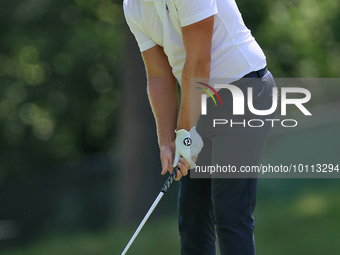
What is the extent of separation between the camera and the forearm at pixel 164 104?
247 cm

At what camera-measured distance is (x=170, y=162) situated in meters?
2.39

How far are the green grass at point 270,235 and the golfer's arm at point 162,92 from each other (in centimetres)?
155

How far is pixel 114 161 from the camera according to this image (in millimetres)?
6199

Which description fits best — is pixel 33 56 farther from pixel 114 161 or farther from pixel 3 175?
pixel 114 161

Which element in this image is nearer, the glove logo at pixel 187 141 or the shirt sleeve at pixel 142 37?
the glove logo at pixel 187 141

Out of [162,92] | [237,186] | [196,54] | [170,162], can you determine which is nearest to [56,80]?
[162,92]

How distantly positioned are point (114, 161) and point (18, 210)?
1279 millimetres

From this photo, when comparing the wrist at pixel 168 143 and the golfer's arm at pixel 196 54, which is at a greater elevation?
the golfer's arm at pixel 196 54

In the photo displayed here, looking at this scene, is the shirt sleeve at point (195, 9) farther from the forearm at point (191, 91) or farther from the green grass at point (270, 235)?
the green grass at point (270, 235)

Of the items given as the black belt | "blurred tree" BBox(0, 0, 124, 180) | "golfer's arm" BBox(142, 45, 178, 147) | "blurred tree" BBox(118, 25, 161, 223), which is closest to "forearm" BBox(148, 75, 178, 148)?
"golfer's arm" BBox(142, 45, 178, 147)

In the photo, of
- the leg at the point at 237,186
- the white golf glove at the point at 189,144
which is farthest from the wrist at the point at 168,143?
the leg at the point at 237,186

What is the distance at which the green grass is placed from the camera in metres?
3.88

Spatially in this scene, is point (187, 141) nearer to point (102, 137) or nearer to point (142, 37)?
point (142, 37)

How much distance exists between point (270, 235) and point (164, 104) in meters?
1.97
